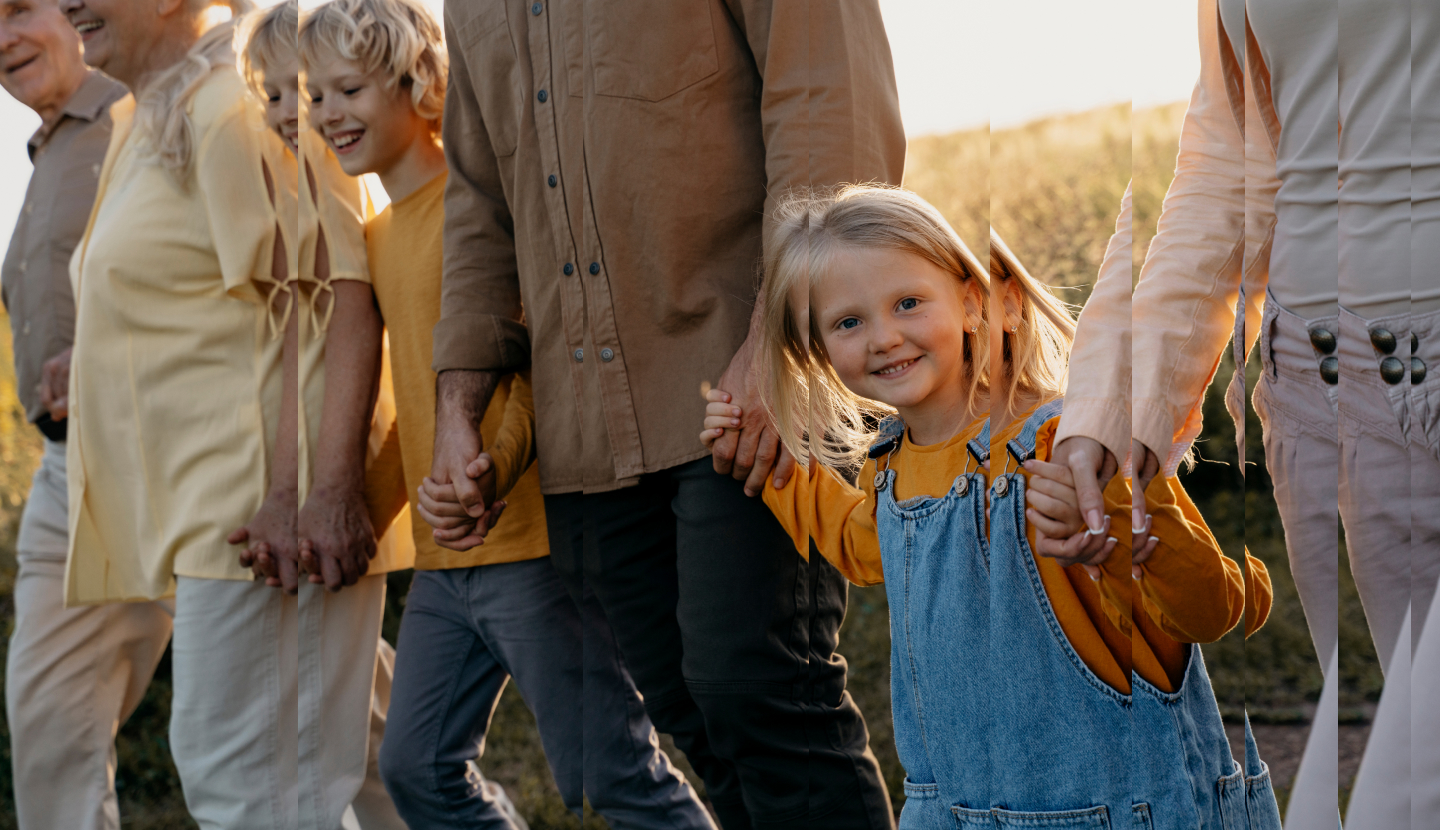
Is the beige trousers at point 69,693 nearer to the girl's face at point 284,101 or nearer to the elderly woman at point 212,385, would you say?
the elderly woman at point 212,385

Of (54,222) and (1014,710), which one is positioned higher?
(54,222)

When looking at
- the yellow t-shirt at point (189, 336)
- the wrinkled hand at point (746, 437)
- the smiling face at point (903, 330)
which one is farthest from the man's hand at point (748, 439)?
the yellow t-shirt at point (189, 336)

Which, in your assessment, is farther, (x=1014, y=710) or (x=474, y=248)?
(x=474, y=248)

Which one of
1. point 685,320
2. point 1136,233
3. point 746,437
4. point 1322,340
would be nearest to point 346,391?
point 685,320

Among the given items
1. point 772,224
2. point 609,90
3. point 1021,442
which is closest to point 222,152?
point 609,90

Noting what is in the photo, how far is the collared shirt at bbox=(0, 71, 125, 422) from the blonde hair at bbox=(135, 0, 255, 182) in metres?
0.47

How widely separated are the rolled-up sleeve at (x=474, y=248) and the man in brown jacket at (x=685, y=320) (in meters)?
0.09

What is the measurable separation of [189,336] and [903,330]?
1.35m

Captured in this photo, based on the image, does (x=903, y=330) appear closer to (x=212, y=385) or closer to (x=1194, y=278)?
(x=1194, y=278)

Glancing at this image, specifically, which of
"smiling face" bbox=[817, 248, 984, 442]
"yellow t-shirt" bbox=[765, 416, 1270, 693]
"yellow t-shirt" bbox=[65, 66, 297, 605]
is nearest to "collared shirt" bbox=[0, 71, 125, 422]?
"yellow t-shirt" bbox=[65, 66, 297, 605]

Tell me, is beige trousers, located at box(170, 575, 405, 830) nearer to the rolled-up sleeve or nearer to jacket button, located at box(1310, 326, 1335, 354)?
the rolled-up sleeve

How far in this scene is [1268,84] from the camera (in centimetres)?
122

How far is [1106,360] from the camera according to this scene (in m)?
1.29

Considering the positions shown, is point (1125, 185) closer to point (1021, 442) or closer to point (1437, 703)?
point (1021, 442)
